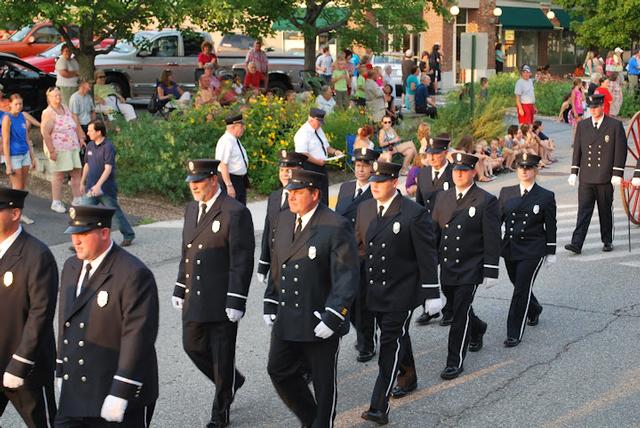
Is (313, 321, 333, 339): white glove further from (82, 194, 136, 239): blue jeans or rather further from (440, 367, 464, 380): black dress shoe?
(82, 194, 136, 239): blue jeans

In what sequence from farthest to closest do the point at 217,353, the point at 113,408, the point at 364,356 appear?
1. the point at 364,356
2. the point at 217,353
3. the point at 113,408

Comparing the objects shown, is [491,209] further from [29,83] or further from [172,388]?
[29,83]

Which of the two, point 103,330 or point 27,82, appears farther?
point 27,82

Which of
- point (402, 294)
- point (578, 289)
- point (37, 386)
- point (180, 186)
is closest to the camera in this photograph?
point (37, 386)

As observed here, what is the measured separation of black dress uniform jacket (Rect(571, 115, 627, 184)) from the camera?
13086 millimetres

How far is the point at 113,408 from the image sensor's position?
18.1ft

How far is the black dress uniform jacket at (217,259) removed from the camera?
287 inches

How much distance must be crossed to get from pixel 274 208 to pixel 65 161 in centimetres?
677

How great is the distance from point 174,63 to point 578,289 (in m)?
16.6

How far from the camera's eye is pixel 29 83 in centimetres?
2106

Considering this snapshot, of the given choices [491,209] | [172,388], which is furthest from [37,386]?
[491,209]

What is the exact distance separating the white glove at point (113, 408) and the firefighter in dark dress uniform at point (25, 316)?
2.21ft

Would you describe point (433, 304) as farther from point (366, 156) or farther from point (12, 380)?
point (12, 380)

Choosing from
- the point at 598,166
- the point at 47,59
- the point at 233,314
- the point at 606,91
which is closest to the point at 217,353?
the point at 233,314
